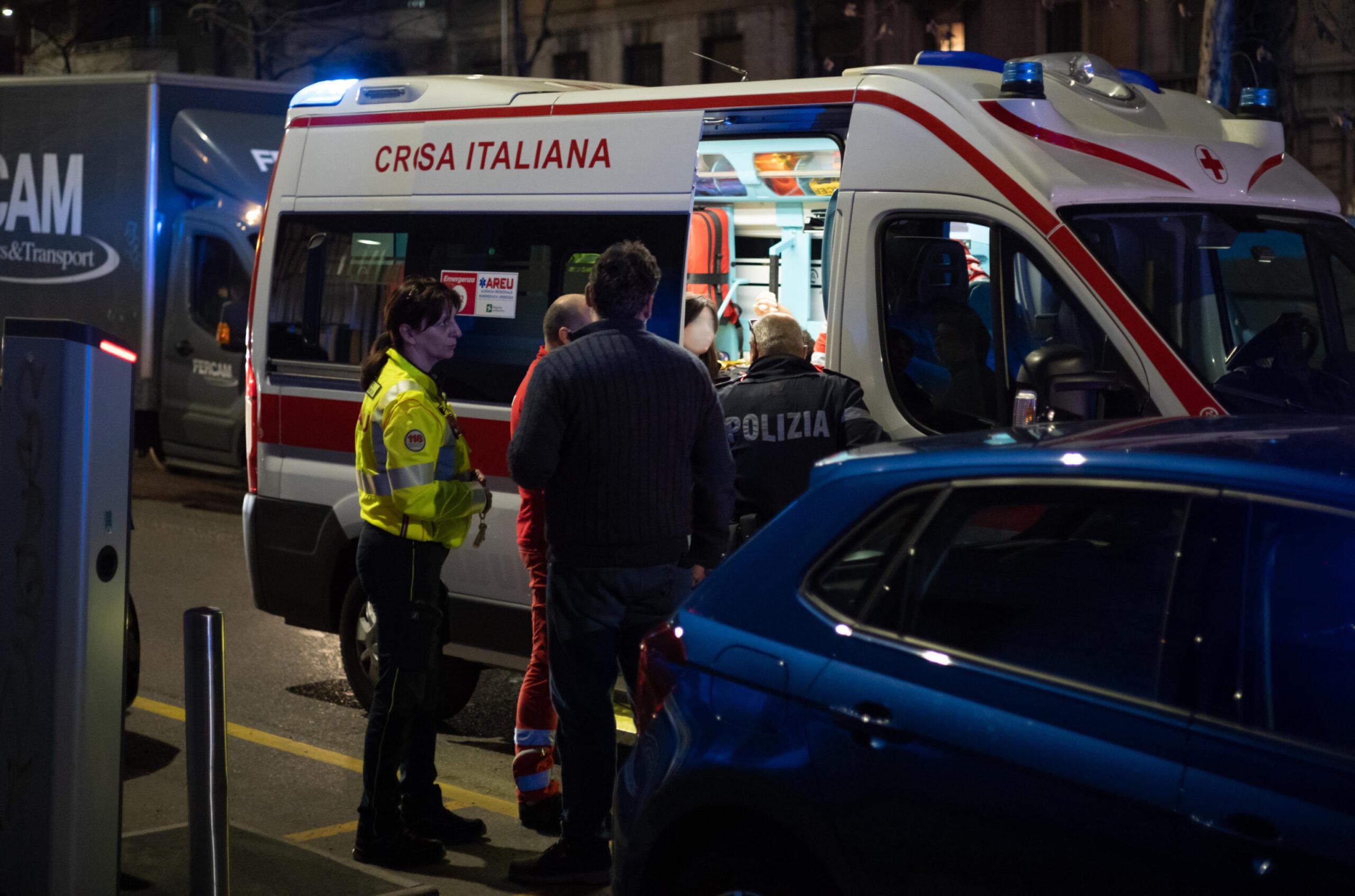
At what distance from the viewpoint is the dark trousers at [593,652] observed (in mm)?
4797

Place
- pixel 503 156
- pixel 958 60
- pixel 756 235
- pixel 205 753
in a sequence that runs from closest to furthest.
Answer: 1. pixel 205 753
2. pixel 958 60
3. pixel 503 156
4. pixel 756 235

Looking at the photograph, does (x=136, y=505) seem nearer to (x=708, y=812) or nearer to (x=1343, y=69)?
(x=708, y=812)

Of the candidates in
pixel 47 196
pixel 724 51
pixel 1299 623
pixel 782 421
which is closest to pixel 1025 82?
pixel 782 421

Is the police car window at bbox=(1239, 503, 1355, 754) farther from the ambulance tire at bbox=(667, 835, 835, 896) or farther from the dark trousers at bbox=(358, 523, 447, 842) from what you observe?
the dark trousers at bbox=(358, 523, 447, 842)

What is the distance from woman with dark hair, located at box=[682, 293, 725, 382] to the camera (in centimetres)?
620

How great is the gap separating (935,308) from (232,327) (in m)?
8.68

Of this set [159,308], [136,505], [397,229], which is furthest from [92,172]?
[397,229]

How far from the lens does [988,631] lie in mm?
3039

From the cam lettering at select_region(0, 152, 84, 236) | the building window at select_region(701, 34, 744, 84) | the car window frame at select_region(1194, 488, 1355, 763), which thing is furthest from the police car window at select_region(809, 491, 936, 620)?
the building window at select_region(701, 34, 744, 84)

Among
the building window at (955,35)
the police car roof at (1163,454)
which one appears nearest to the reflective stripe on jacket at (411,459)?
the police car roof at (1163,454)

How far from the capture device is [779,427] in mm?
5484

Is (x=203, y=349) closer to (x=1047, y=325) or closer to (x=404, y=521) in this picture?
(x=404, y=521)

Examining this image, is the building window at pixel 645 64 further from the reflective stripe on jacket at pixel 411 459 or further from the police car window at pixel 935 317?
the reflective stripe on jacket at pixel 411 459

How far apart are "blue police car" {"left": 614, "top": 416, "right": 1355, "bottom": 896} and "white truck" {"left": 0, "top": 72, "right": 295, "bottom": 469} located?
10.7m
